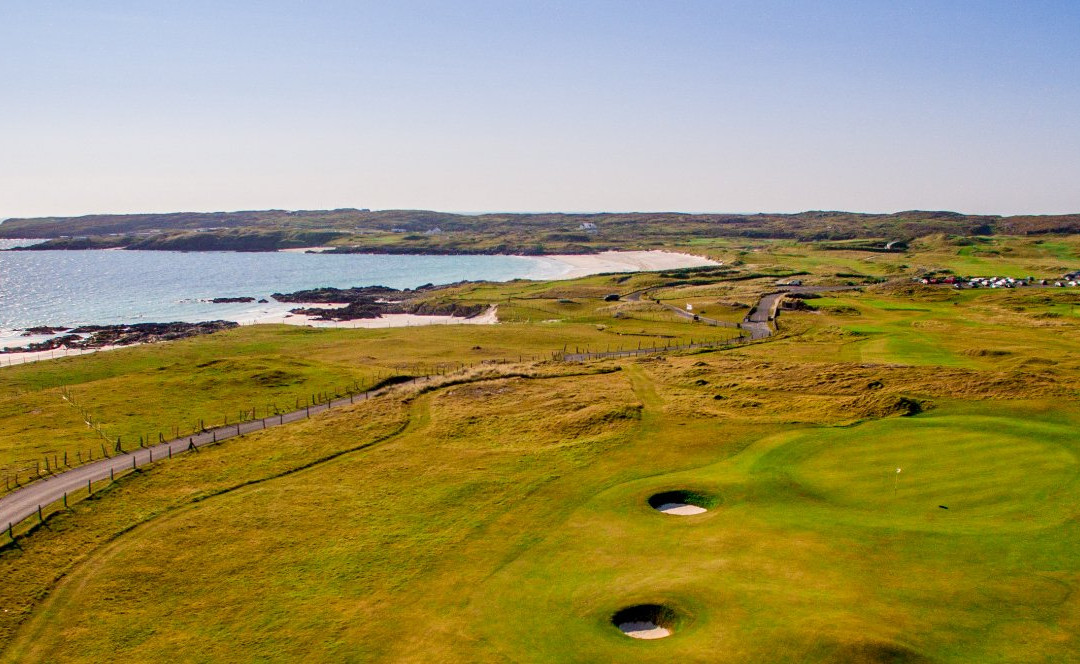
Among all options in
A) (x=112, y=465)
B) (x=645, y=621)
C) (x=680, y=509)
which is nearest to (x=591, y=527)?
(x=680, y=509)

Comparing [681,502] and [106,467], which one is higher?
[106,467]

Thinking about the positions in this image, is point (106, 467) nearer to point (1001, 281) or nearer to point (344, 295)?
point (344, 295)

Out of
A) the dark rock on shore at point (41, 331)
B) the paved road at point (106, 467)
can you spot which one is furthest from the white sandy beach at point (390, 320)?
the paved road at point (106, 467)

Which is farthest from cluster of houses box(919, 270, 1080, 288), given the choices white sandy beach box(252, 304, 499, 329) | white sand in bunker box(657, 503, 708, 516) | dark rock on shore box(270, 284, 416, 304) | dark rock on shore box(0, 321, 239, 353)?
dark rock on shore box(0, 321, 239, 353)

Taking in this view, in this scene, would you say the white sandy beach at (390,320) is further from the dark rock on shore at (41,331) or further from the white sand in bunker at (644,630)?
the white sand in bunker at (644,630)

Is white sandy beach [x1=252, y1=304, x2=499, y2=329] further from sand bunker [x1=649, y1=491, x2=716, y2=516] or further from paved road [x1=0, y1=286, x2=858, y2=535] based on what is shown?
sand bunker [x1=649, y1=491, x2=716, y2=516]
